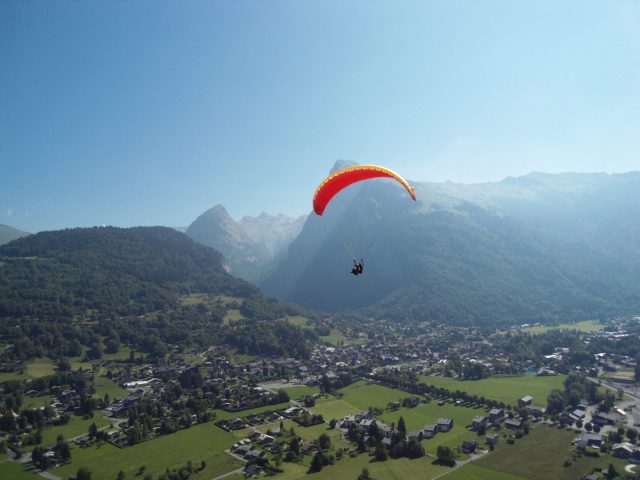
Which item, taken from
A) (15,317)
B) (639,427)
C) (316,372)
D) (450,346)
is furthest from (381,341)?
(15,317)

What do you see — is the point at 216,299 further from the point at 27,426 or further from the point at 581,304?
the point at 581,304

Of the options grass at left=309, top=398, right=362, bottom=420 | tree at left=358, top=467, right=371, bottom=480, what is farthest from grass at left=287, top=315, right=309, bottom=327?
tree at left=358, top=467, right=371, bottom=480

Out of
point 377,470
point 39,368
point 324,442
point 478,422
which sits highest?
point 39,368

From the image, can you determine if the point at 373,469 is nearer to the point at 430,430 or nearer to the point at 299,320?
the point at 430,430

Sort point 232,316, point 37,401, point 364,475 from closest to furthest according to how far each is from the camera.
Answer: point 364,475
point 37,401
point 232,316

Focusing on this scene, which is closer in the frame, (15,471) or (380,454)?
(15,471)

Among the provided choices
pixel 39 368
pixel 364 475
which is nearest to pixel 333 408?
pixel 364 475
